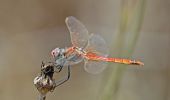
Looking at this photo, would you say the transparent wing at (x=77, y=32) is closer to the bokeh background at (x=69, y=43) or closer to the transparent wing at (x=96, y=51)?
the transparent wing at (x=96, y=51)

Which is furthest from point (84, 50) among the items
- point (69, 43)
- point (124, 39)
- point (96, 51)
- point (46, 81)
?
point (69, 43)

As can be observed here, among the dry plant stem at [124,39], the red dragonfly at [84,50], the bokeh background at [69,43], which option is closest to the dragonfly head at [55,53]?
the red dragonfly at [84,50]

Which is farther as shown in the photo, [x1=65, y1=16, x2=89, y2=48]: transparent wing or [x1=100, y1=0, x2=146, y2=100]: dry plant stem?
[x1=100, y1=0, x2=146, y2=100]: dry plant stem

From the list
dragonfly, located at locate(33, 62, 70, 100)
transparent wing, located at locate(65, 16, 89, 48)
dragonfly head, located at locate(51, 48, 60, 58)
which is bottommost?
dragonfly, located at locate(33, 62, 70, 100)

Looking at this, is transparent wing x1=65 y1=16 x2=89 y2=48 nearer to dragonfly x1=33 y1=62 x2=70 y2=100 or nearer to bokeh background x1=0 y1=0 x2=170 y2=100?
dragonfly x1=33 y1=62 x2=70 y2=100

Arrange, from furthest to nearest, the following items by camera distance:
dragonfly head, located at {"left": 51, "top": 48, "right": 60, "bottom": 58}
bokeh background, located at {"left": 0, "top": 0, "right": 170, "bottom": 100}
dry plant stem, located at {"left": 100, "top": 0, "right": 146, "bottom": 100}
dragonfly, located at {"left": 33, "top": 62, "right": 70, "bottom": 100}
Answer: bokeh background, located at {"left": 0, "top": 0, "right": 170, "bottom": 100} → dry plant stem, located at {"left": 100, "top": 0, "right": 146, "bottom": 100} → dragonfly head, located at {"left": 51, "top": 48, "right": 60, "bottom": 58} → dragonfly, located at {"left": 33, "top": 62, "right": 70, "bottom": 100}

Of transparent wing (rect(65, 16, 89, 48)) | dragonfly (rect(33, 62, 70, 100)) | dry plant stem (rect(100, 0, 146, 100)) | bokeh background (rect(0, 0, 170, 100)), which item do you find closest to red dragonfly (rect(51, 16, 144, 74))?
transparent wing (rect(65, 16, 89, 48))

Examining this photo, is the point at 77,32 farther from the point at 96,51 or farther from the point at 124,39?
the point at 124,39
